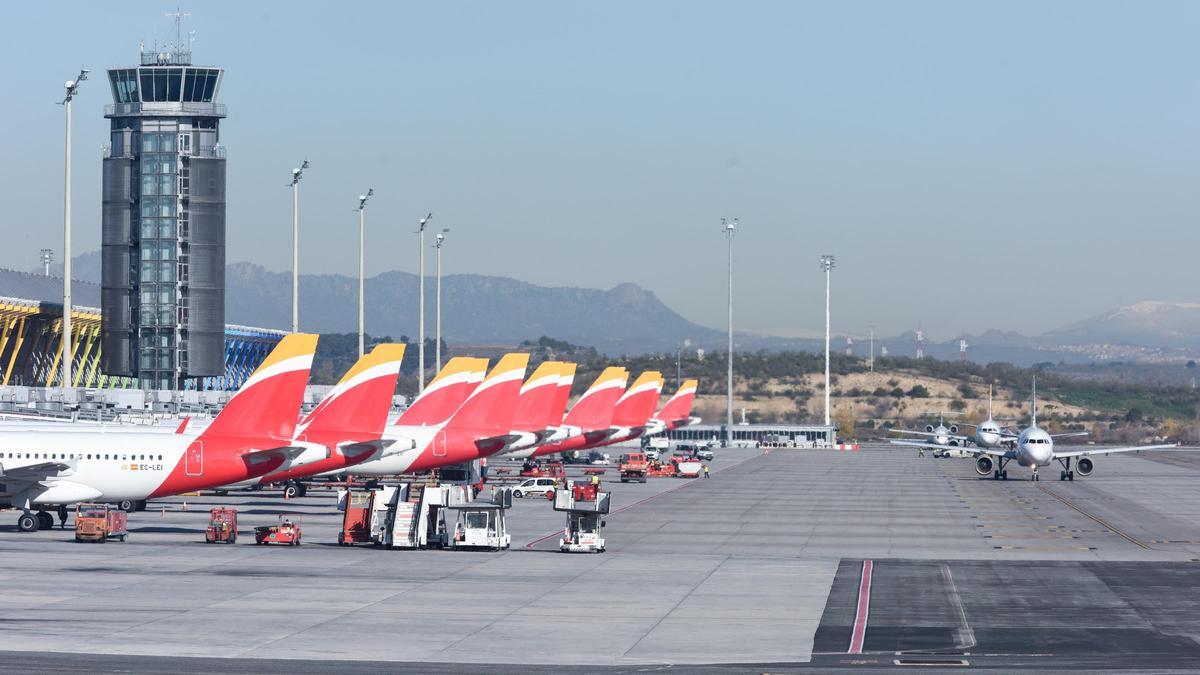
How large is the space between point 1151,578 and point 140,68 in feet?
326

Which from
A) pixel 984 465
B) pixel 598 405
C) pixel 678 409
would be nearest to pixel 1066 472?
pixel 984 465

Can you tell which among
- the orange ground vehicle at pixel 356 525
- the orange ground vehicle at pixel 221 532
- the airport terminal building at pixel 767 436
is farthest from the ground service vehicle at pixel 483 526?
the airport terminal building at pixel 767 436

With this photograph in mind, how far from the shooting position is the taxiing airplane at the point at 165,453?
174ft

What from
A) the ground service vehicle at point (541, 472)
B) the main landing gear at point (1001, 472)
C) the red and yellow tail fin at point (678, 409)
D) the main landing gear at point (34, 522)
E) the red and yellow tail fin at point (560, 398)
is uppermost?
the red and yellow tail fin at point (560, 398)

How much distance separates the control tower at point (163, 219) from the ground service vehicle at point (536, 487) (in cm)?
5350

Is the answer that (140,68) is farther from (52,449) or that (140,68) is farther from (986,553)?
(986,553)

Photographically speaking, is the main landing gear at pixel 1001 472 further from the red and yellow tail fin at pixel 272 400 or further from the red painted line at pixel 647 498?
the red and yellow tail fin at pixel 272 400

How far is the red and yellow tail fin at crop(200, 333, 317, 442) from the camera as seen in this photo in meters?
53.2

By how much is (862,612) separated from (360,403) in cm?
2734

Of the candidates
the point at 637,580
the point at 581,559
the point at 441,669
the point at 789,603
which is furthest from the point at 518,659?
the point at 581,559

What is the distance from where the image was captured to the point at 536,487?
82438 millimetres

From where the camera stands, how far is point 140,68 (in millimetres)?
124562

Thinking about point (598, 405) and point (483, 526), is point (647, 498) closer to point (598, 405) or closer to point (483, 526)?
point (598, 405)

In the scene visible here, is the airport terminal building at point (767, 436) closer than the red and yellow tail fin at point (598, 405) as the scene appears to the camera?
No
